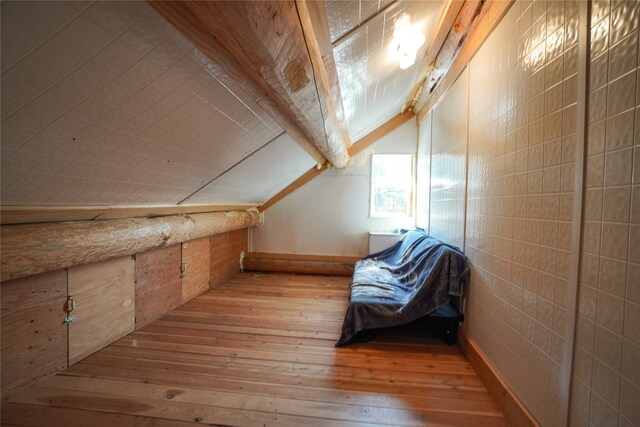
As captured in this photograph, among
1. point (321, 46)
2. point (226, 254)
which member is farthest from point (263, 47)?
point (226, 254)

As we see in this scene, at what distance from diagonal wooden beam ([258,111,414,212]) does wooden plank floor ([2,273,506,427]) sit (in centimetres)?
219

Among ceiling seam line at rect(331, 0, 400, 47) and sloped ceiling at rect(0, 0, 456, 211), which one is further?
ceiling seam line at rect(331, 0, 400, 47)

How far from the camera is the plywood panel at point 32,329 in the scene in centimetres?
139

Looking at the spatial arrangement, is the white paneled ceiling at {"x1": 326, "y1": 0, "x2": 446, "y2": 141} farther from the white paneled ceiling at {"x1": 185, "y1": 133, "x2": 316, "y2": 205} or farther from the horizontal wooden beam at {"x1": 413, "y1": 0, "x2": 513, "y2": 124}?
the white paneled ceiling at {"x1": 185, "y1": 133, "x2": 316, "y2": 205}

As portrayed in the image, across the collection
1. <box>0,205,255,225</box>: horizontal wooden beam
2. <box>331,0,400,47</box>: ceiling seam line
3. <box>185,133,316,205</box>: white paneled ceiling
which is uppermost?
<box>331,0,400,47</box>: ceiling seam line

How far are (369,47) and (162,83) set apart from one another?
1262mm

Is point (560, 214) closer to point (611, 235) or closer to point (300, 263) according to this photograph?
point (611, 235)

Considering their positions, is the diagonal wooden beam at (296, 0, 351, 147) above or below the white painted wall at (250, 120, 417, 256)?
above

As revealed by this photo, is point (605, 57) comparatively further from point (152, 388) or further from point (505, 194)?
point (152, 388)

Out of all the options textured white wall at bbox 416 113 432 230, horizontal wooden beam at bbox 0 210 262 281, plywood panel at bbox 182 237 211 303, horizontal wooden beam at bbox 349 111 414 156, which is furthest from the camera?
horizontal wooden beam at bbox 349 111 414 156

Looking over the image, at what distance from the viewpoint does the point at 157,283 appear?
2422mm

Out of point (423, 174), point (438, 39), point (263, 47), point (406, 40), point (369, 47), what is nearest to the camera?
point (263, 47)

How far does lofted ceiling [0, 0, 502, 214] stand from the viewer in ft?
2.66

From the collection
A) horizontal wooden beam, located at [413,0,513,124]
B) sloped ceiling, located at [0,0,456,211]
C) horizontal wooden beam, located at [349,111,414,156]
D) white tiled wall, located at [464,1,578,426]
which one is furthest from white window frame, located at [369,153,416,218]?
white tiled wall, located at [464,1,578,426]
